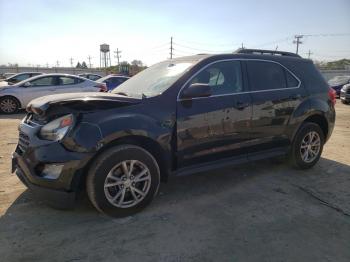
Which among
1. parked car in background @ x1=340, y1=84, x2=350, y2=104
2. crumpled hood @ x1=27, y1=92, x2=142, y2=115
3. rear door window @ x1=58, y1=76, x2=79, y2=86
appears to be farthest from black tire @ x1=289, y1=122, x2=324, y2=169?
parked car in background @ x1=340, y1=84, x2=350, y2=104

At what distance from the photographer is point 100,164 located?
3537 millimetres

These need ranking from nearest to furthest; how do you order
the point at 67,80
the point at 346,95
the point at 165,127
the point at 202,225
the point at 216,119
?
the point at 202,225 < the point at 165,127 < the point at 216,119 < the point at 67,80 < the point at 346,95

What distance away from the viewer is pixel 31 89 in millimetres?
12352

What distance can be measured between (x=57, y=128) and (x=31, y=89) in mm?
9789

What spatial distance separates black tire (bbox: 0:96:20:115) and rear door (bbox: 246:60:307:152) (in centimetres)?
1007

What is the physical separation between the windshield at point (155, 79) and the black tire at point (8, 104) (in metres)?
8.83

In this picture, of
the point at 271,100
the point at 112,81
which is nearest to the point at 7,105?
the point at 112,81

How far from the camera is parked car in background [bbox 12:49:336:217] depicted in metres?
3.51

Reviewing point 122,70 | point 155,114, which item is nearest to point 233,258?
point 155,114

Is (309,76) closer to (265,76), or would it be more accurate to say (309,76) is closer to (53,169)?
(265,76)

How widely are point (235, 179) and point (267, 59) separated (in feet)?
6.01

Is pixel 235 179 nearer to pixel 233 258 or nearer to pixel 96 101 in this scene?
pixel 233 258

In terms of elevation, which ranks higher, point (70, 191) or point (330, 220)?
point (70, 191)

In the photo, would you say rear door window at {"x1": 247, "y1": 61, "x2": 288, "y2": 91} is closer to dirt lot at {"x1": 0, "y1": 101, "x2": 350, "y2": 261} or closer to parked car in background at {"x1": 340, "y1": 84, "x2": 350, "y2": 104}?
dirt lot at {"x1": 0, "y1": 101, "x2": 350, "y2": 261}
